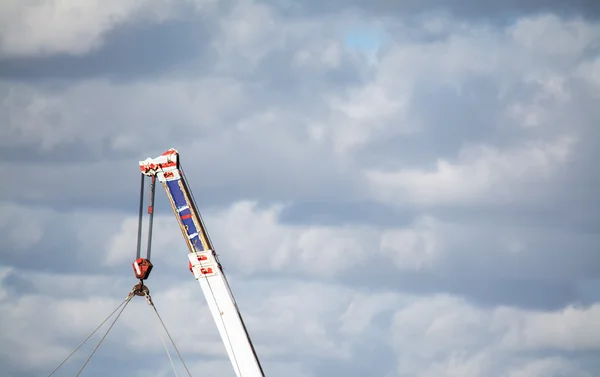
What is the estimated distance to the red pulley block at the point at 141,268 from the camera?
160 ft

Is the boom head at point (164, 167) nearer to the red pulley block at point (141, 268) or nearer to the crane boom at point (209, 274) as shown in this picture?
the crane boom at point (209, 274)

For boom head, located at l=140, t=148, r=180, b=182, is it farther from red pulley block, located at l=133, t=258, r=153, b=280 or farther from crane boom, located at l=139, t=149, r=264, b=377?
red pulley block, located at l=133, t=258, r=153, b=280

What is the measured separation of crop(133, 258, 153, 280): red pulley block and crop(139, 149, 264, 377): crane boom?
7.69 feet

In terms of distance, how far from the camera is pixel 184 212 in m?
49.3

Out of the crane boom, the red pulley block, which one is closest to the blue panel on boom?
the crane boom

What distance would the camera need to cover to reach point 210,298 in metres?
48.9

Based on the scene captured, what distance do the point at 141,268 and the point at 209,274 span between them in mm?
3734

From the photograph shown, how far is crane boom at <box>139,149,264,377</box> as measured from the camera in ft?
160

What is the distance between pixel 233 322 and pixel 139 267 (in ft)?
19.6

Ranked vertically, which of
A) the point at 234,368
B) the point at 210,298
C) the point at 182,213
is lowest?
the point at 234,368

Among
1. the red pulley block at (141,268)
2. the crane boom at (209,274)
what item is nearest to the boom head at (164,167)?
the crane boom at (209,274)

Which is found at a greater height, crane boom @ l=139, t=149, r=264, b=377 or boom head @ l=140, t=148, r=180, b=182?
boom head @ l=140, t=148, r=180, b=182

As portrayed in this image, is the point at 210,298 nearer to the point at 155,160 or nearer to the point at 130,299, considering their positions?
the point at 130,299

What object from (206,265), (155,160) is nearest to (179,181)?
(155,160)
